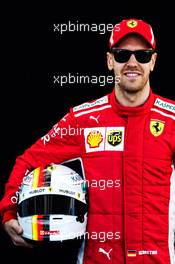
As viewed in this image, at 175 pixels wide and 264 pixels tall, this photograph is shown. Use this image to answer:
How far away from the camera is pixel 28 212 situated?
4238 mm

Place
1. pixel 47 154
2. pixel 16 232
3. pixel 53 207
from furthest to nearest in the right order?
1. pixel 47 154
2. pixel 16 232
3. pixel 53 207

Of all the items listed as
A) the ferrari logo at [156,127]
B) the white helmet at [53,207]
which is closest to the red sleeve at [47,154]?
the white helmet at [53,207]

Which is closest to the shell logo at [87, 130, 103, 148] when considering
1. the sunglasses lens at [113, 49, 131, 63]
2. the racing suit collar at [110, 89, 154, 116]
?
the racing suit collar at [110, 89, 154, 116]

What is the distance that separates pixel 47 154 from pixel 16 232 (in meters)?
0.52

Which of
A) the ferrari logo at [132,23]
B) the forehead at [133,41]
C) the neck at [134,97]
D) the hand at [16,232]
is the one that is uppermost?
the ferrari logo at [132,23]

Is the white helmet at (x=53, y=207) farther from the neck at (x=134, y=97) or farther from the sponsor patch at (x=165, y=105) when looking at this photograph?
the sponsor patch at (x=165, y=105)

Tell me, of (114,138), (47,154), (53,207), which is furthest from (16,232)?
(114,138)

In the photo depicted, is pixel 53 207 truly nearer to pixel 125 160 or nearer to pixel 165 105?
pixel 125 160

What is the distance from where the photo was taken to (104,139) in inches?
174

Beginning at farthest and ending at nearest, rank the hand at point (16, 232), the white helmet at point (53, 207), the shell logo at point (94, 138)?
the shell logo at point (94, 138)
the hand at point (16, 232)
the white helmet at point (53, 207)

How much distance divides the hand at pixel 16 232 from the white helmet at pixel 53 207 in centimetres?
5

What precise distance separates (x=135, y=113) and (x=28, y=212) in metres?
0.85

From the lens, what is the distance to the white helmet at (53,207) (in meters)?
4.19

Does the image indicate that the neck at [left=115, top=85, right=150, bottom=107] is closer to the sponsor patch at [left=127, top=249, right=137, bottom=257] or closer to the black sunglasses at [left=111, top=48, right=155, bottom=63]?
the black sunglasses at [left=111, top=48, right=155, bottom=63]
